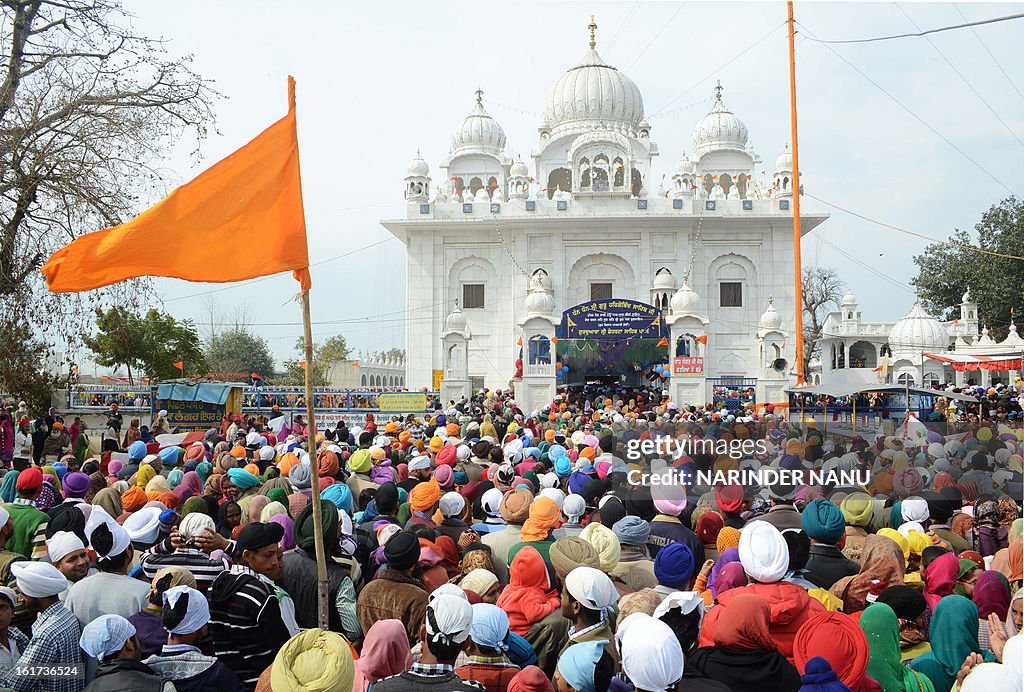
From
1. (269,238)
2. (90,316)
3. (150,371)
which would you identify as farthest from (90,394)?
(269,238)

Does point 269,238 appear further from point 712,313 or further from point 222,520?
point 712,313

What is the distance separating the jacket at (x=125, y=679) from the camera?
2967 mm

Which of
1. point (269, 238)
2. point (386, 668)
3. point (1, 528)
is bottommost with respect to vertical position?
point (386, 668)

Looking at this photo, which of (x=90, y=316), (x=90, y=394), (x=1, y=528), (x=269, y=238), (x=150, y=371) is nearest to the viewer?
(x=269, y=238)

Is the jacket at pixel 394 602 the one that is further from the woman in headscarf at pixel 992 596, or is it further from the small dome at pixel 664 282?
the small dome at pixel 664 282

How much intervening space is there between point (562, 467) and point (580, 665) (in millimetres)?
4899

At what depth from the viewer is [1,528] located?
16.4 ft

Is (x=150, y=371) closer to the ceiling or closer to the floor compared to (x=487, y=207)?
closer to the floor

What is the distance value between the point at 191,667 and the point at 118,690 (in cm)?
35

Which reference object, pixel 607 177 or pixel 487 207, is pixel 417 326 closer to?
pixel 487 207

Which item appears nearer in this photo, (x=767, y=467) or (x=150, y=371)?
(x=767, y=467)

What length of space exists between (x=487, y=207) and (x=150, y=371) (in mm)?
15636

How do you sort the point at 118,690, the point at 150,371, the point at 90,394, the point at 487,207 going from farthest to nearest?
the point at 487,207 → the point at 150,371 → the point at 90,394 → the point at 118,690

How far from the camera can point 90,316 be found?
38.5 feet
